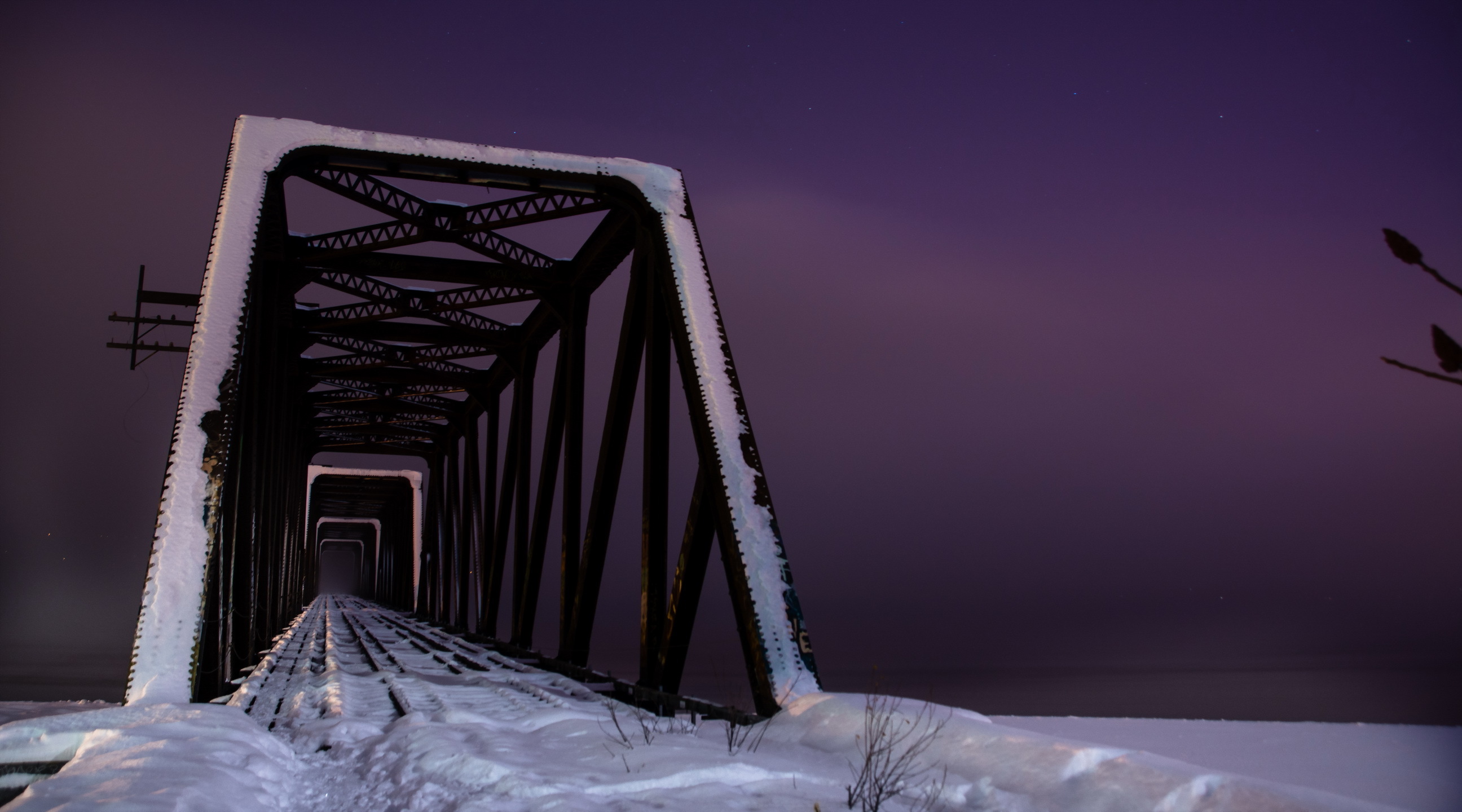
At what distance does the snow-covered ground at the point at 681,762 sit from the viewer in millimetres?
2379

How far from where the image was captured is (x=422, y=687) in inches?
225

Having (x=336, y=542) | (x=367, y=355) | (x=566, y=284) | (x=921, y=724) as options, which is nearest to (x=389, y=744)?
(x=921, y=724)

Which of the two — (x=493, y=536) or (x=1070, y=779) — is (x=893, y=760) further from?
(x=493, y=536)

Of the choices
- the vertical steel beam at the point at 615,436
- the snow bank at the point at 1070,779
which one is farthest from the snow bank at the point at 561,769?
the vertical steel beam at the point at 615,436

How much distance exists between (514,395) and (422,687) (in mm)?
7205

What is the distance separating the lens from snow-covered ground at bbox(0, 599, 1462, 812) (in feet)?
7.80

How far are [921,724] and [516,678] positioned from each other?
425 centimetres

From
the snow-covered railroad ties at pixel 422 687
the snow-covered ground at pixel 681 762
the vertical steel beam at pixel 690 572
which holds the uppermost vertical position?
the vertical steel beam at pixel 690 572

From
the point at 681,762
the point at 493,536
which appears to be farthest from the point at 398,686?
the point at 493,536

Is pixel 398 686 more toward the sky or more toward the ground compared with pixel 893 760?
more toward the ground

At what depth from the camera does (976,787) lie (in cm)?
274

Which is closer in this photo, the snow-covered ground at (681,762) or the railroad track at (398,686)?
the snow-covered ground at (681,762)

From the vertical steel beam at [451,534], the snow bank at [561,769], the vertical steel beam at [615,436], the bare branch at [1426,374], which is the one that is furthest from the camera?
the vertical steel beam at [451,534]

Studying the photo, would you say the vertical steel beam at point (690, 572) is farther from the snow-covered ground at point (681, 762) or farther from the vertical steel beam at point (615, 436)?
the vertical steel beam at point (615, 436)
